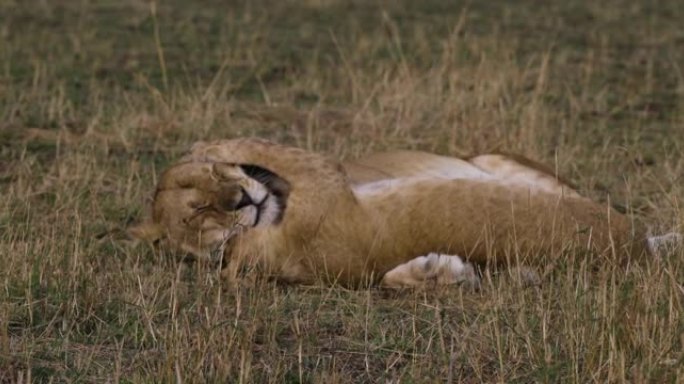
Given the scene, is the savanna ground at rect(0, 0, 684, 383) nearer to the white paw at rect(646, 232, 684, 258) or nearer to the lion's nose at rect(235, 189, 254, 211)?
the white paw at rect(646, 232, 684, 258)

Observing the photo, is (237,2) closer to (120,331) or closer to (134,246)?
(134,246)

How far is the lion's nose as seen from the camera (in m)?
5.62

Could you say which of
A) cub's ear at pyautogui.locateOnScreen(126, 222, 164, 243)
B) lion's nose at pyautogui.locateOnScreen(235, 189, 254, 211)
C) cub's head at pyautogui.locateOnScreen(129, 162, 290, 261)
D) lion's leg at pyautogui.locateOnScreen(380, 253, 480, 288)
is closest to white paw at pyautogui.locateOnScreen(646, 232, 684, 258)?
lion's leg at pyautogui.locateOnScreen(380, 253, 480, 288)

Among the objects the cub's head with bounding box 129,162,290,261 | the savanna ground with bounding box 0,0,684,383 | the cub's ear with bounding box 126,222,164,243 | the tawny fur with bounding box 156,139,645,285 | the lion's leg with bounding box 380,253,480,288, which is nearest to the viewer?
the savanna ground with bounding box 0,0,684,383

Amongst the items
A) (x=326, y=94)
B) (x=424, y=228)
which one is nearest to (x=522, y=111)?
(x=326, y=94)

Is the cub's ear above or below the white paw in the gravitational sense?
below

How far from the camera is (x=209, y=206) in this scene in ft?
18.6

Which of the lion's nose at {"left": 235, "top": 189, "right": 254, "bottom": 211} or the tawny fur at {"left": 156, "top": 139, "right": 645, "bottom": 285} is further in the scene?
the lion's nose at {"left": 235, "top": 189, "right": 254, "bottom": 211}

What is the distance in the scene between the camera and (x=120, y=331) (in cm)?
477

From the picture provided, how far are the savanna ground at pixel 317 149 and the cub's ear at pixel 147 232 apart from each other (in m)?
0.07

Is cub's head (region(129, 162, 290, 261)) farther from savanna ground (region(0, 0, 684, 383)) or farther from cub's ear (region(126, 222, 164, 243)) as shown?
savanna ground (region(0, 0, 684, 383))

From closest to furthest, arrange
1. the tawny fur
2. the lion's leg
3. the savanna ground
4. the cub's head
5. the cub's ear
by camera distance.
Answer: the savanna ground
the lion's leg
the tawny fur
the cub's head
the cub's ear

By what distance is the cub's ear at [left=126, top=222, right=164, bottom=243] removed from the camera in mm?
5805

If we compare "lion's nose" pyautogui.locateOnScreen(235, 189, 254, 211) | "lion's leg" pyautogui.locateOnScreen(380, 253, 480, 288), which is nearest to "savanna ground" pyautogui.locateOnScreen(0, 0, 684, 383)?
"lion's leg" pyautogui.locateOnScreen(380, 253, 480, 288)
